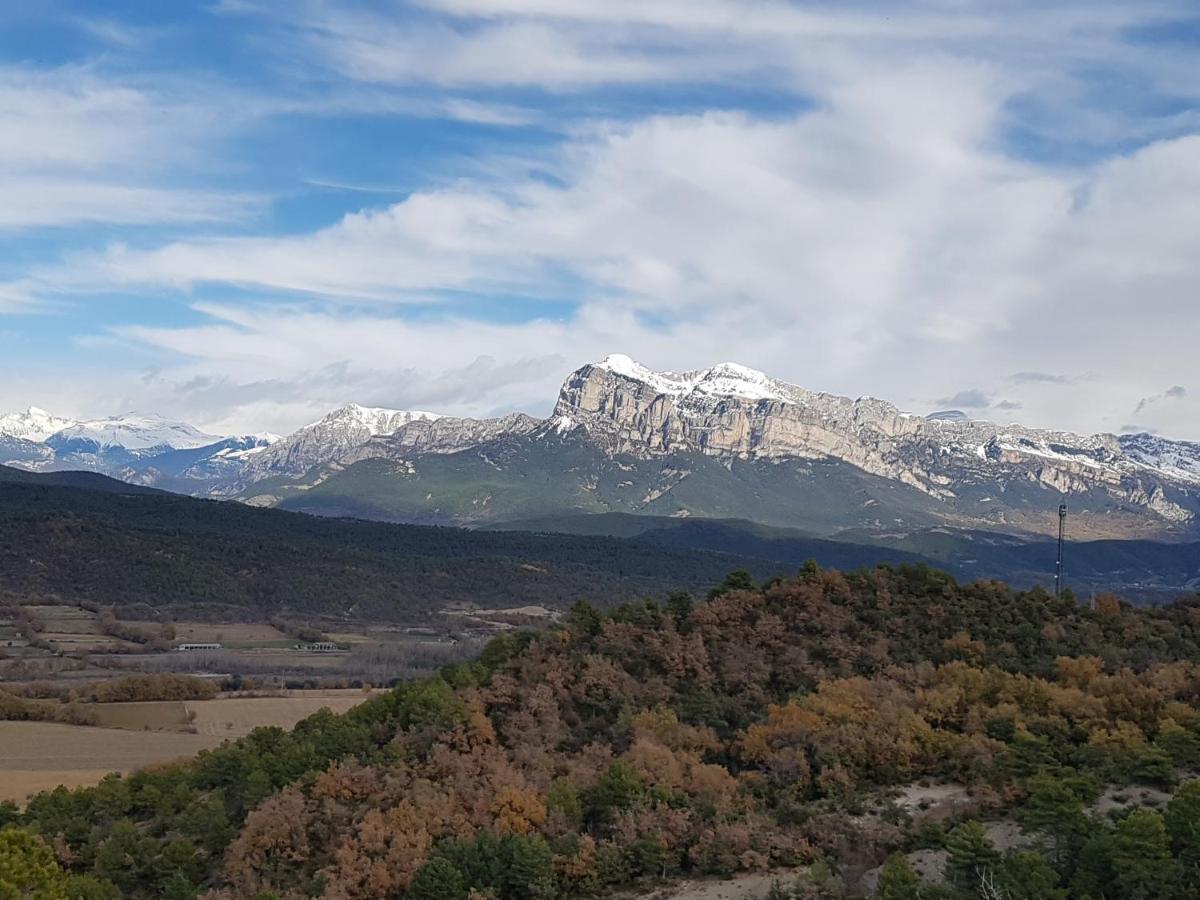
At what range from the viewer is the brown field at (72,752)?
196 feet

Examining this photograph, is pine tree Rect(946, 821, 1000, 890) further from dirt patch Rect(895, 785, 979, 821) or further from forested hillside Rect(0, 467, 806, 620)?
forested hillside Rect(0, 467, 806, 620)

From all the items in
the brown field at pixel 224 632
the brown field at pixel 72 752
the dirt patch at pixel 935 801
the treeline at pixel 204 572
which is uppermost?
the dirt patch at pixel 935 801

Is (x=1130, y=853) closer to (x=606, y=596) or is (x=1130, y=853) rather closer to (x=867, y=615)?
(x=867, y=615)

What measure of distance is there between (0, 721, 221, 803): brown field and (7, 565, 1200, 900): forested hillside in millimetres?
20143

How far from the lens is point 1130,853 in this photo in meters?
22.2

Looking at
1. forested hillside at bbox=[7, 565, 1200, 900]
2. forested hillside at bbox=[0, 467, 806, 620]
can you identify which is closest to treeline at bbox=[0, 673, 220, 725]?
forested hillside at bbox=[7, 565, 1200, 900]

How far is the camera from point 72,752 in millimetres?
69125

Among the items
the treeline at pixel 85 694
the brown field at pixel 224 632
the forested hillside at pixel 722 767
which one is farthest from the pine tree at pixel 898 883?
the brown field at pixel 224 632

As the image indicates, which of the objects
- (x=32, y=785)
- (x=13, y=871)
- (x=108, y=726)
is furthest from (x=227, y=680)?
(x=13, y=871)

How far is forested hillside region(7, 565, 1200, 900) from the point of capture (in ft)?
84.5

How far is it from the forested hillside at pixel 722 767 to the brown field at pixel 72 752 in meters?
20.1

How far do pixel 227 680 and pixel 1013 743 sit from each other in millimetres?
88276

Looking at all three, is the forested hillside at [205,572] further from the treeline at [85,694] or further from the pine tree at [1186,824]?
the pine tree at [1186,824]

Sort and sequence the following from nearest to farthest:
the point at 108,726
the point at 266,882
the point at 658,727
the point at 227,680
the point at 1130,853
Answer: the point at 1130,853, the point at 266,882, the point at 658,727, the point at 108,726, the point at 227,680
